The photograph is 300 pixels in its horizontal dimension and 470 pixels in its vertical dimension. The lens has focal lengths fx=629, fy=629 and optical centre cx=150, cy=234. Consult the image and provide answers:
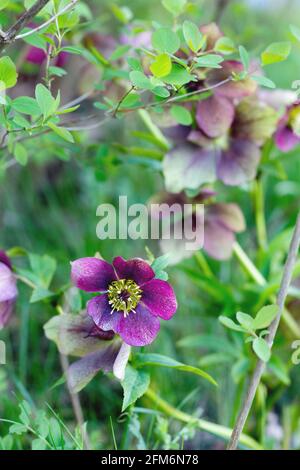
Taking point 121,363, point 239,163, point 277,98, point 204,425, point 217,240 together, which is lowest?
point 204,425

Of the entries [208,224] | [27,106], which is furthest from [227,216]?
[27,106]

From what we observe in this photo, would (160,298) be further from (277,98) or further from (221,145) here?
(277,98)

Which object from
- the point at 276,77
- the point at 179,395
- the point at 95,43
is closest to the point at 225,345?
the point at 179,395

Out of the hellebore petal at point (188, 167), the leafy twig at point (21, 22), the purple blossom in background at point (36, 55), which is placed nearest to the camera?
the leafy twig at point (21, 22)

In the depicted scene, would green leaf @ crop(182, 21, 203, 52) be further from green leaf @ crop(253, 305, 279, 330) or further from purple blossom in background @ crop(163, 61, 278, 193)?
green leaf @ crop(253, 305, 279, 330)

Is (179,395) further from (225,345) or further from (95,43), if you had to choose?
(95,43)

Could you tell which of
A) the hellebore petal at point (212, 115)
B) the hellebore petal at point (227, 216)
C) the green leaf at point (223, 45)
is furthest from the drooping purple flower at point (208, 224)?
the green leaf at point (223, 45)

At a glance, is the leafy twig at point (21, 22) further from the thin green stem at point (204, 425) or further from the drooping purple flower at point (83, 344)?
the thin green stem at point (204, 425)
